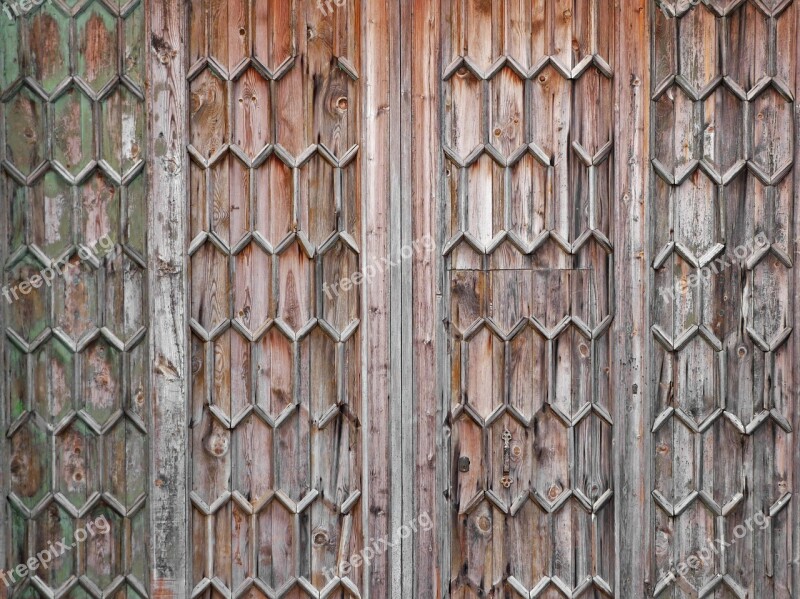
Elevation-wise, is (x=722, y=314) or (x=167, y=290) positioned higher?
(x=167, y=290)

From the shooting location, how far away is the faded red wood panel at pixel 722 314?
263 centimetres

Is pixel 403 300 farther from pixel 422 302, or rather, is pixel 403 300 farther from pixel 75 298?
pixel 75 298

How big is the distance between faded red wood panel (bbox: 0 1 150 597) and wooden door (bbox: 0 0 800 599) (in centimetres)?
1

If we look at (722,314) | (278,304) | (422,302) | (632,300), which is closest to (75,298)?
(278,304)

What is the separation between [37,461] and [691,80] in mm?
2766

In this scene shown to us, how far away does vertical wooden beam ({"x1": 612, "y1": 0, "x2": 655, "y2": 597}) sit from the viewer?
2.61 meters

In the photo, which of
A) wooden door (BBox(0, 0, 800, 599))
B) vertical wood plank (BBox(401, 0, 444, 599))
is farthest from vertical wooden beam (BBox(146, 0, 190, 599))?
vertical wood plank (BBox(401, 0, 444, 599))

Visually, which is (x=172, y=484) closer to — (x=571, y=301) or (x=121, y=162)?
(x=121, y=162)

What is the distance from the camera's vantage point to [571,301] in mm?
2643

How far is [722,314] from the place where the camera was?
8.67ft

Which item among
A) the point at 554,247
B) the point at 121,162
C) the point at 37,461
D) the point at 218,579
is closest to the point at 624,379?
the point at 554,247

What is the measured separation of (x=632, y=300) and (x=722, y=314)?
0.34 metres

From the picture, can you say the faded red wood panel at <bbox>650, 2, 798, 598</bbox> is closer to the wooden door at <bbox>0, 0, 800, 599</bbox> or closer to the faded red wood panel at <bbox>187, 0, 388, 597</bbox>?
the wooden door at <bbox>0, 0, 800, 599</bbox>

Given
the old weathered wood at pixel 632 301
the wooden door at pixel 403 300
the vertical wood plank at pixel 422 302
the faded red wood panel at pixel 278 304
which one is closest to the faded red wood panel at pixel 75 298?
the wooden door at pixel 403 300
